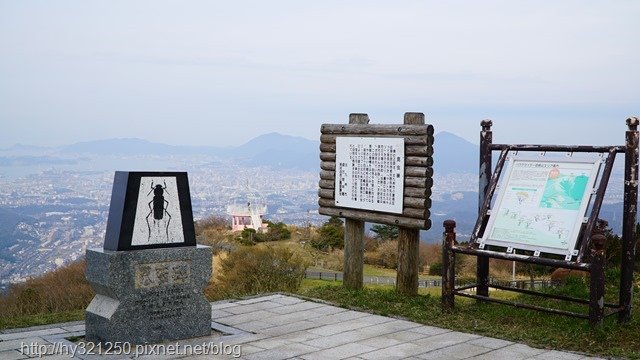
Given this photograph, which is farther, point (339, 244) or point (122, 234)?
point (339, 244)

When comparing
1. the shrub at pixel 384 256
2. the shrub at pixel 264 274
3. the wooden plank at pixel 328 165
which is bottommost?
the shrub at pixel 384 256

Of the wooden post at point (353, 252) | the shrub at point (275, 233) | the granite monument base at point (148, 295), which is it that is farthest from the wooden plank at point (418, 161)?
the shrub at point (275, 233)

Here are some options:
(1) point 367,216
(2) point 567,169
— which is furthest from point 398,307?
(2) point 567,169

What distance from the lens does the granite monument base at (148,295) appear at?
6363 mm

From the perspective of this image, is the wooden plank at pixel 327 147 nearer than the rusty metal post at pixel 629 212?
No

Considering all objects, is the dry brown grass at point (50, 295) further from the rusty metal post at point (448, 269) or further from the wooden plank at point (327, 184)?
the rusty metal post at point (448, 269)

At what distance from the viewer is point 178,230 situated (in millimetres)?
6793

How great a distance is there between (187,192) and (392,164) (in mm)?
3000

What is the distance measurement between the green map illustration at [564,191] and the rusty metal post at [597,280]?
678mm

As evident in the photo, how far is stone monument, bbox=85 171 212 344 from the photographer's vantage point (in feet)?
21.0

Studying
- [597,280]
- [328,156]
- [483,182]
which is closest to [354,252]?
[328,156]

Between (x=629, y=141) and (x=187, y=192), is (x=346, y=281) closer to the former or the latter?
(x=187, y=192)

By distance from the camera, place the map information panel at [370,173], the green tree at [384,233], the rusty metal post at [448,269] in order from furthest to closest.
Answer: the green tree at [384,233] < the map information panel at [370,173] < the rusty metal post at [448,269]

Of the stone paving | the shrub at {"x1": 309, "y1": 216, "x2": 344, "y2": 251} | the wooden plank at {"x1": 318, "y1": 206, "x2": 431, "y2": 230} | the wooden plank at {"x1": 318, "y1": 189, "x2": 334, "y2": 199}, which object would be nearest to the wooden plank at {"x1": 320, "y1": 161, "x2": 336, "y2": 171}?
the wooden plank at {"x1": 318, "y1": 189, "x2": 334, "y2": 199}
